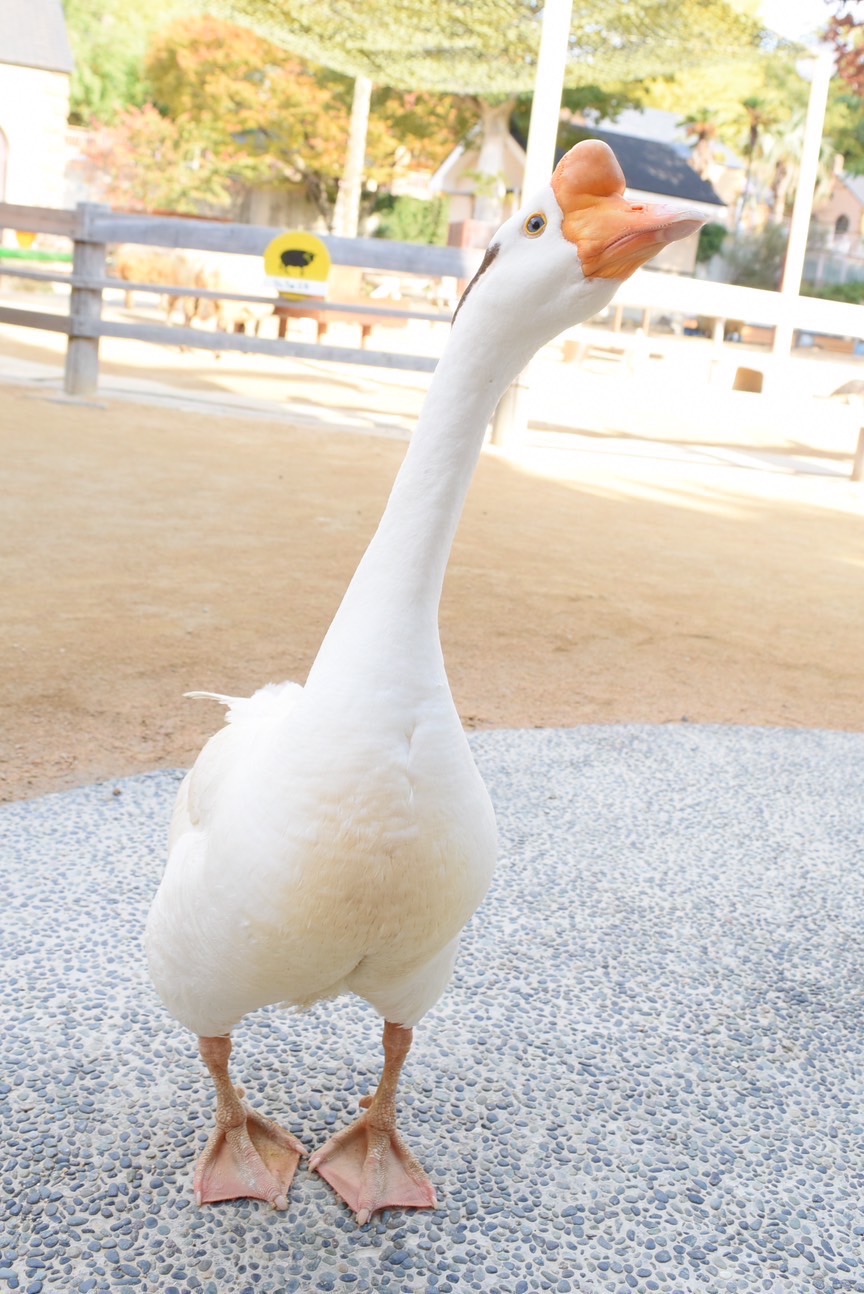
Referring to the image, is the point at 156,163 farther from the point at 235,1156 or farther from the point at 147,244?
the point at 235,1156

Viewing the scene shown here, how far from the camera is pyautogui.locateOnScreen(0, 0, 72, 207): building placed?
2647 centimetres

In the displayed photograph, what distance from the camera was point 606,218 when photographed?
1.40m

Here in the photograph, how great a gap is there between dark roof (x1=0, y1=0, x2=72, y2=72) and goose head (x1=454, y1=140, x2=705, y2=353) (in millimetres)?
28897

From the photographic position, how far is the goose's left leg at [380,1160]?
189cm

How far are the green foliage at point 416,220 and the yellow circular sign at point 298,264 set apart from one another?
20156 millimetres

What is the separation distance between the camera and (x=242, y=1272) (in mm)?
1740

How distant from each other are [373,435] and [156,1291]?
9.15m

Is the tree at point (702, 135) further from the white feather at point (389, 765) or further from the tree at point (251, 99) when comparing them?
the white feather at point (389, 765)

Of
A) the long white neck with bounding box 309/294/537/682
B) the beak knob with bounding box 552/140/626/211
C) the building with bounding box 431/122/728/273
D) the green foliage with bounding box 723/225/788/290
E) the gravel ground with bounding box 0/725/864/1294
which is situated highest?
the building with bounding box 431/122/728/273

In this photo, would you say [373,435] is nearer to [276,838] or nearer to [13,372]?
[13,372]

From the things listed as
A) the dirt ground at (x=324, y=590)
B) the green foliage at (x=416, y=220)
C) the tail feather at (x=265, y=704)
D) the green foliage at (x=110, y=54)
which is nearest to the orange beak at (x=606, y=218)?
the tail feather at (x=265, y=704)

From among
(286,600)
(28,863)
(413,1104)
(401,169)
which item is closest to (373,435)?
(286,600)

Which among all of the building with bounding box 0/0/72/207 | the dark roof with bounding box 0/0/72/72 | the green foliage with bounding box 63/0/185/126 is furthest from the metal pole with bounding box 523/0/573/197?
the green foliage with bounding box 63/0/185/126

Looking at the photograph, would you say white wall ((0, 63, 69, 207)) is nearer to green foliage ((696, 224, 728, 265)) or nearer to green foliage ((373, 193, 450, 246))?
green foliage ((373, 193, 450, 246))
